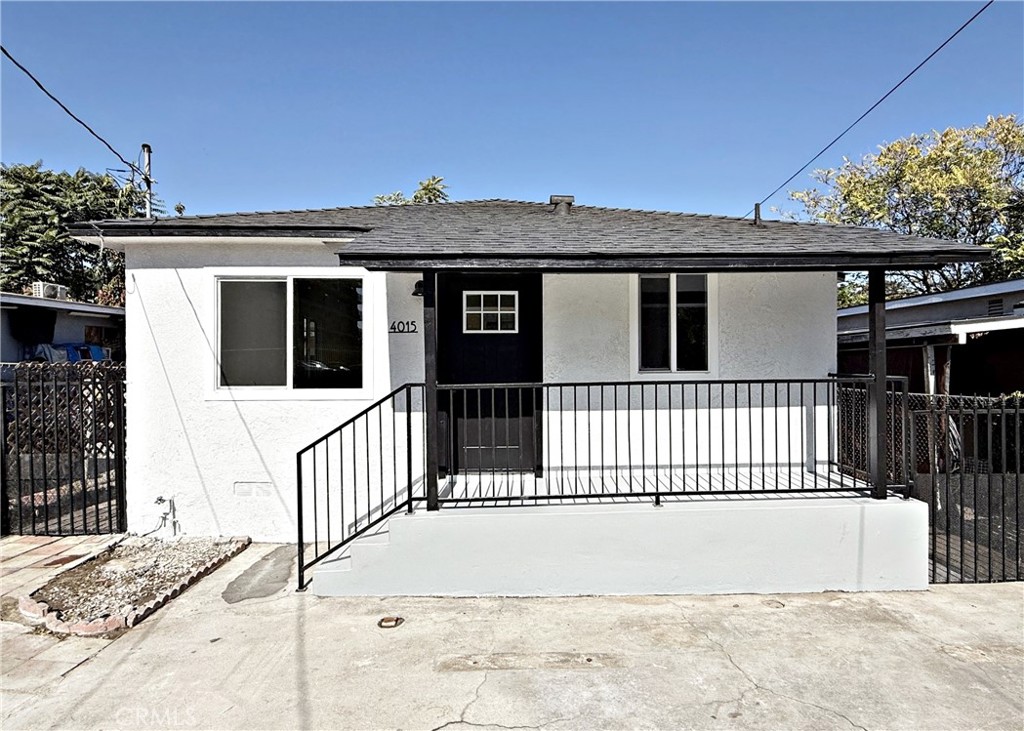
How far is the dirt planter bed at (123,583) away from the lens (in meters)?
3.69

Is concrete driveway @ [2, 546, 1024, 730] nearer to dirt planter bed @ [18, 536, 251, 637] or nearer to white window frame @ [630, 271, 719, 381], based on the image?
dirt planter bed @ [18, 536, 251, 637]

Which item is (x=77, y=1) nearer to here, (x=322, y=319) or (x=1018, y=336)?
(x=322, y=319)

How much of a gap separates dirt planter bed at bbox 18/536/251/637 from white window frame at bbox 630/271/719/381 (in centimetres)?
438

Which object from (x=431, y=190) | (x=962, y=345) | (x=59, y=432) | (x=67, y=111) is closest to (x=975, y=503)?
(x=962, y=345)

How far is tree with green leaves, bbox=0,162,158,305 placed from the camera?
707 inches

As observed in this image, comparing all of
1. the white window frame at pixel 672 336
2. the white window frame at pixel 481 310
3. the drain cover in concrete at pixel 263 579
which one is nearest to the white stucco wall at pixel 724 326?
the white window frame at pixel 672 336

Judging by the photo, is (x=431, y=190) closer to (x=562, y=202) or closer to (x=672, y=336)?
(x=562, y=202)

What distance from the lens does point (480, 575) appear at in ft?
13.8

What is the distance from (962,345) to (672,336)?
5.55 metres

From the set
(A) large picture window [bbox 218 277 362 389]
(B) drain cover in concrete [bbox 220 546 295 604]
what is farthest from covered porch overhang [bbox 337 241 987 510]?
(B) drain cover in concrete [bbox 220 546 295 604]

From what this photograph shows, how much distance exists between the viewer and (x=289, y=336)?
5328 millimetres

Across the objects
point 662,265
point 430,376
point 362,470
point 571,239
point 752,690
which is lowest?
point 752,690

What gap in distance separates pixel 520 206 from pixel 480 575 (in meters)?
5.03

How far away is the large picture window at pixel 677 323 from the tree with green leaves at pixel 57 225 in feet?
59.8
